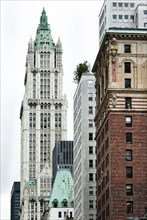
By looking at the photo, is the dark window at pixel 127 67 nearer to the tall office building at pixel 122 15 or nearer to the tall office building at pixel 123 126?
the tall office building at pixel 123 126

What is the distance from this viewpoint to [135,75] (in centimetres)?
16125

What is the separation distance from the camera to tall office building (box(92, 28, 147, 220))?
15362cm

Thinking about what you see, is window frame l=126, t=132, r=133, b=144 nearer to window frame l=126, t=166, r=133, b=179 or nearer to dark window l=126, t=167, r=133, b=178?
window frame l=126, t=166, r=133, b=179

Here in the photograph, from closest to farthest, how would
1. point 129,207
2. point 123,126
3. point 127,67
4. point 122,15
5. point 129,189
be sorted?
point 129,207, point 129,189, point 123,126, point 127,67, point 122,15

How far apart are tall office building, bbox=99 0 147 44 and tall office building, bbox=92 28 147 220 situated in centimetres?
1494

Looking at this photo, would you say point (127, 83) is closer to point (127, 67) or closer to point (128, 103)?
point (127, 67)

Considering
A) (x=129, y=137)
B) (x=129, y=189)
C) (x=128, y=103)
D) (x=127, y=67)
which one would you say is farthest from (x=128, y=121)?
(x=129, y=189)

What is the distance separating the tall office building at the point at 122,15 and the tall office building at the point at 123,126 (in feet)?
49.0

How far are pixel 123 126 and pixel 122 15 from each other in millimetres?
33696

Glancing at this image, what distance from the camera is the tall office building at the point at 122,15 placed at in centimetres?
18100

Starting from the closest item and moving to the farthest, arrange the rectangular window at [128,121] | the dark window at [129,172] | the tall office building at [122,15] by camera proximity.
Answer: the dark window at [129,172] → the rectangular window at [128,121] → the tall office building at [122,15]

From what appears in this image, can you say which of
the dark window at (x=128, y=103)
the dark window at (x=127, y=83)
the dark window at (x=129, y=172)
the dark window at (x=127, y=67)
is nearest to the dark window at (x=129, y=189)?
the dark window at (x=129, y=172)

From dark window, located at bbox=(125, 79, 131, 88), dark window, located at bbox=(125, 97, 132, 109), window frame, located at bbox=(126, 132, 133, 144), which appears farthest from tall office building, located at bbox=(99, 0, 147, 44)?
window frame, located at bbox=(126, 132, 133, 144)

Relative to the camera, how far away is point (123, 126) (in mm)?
157250
